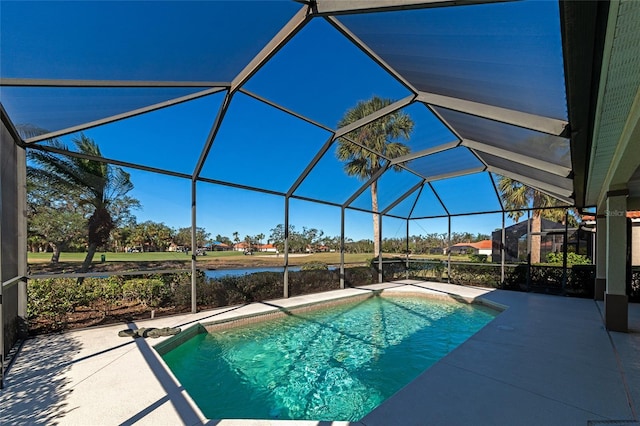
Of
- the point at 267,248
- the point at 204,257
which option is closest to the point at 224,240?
the point at 267,248

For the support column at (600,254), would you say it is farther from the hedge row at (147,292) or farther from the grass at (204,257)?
the hedge row at (147,292)

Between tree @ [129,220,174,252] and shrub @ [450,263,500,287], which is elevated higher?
tree @ [129,220,174,252]

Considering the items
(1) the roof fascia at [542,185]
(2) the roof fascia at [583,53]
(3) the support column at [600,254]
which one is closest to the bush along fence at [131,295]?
(2) the roof fascia at [583,53]

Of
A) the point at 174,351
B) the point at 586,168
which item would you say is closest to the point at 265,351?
the point at 174,351

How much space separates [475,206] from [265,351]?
9.79 metres

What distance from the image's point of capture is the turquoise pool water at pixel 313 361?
11.8 ft

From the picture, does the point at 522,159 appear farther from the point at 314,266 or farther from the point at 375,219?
the point at 375,219

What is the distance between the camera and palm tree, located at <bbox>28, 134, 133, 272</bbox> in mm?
5055

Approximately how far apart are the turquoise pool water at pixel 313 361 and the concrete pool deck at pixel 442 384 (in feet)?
2.18

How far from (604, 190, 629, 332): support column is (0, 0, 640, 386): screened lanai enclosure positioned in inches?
13.5

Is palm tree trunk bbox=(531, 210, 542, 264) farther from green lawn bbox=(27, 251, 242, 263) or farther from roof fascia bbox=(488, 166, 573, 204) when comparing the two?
green lawn bbox=(27, 251, 242, 263)

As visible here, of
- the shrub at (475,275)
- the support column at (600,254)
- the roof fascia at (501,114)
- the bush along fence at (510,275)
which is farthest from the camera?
the shrub at (475,275)

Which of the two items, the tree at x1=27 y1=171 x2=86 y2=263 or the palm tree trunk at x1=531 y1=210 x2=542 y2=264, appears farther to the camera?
the palm tree trunk at x1=531 y1=210 x2=542 y2=264

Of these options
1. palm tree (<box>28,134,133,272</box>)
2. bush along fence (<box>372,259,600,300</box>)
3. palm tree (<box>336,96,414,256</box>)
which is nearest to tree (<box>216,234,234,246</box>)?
palm tree (<box>28,134,133,272</box>)
